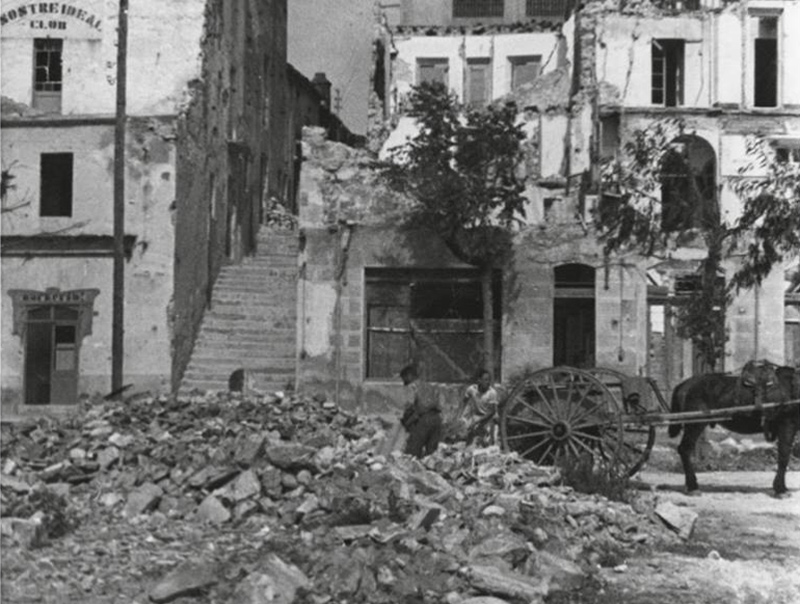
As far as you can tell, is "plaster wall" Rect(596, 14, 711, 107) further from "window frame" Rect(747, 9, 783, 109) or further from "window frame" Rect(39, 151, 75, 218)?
"window frame" Rect(39, 151, 75, 218)

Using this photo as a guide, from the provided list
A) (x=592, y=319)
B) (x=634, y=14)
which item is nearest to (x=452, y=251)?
(x=592, y=319)

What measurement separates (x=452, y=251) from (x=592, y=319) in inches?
124

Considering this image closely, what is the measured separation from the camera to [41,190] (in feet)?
87.4

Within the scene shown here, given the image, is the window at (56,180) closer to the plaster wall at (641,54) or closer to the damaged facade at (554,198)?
the damaged facade at (554,198)

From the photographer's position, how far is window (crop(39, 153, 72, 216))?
26.6 m

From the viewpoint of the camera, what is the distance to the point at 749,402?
16938mm

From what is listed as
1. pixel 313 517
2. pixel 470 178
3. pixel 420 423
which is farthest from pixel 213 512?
pixel 470 178

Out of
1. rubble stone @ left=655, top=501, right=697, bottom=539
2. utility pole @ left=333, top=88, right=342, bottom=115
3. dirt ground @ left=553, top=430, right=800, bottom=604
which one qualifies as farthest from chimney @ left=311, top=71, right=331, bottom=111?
rubble stone @ left=655, top=501, right=697, bottom=539

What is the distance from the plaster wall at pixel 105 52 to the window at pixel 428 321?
6.23 metres

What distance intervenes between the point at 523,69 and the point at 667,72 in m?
7.15

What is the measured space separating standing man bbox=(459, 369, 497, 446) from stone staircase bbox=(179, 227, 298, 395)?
28.5 ft

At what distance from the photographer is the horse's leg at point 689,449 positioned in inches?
671

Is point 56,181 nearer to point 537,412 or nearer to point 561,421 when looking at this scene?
point 537,412

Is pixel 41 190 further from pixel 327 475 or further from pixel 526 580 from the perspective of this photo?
pixel 526 580
